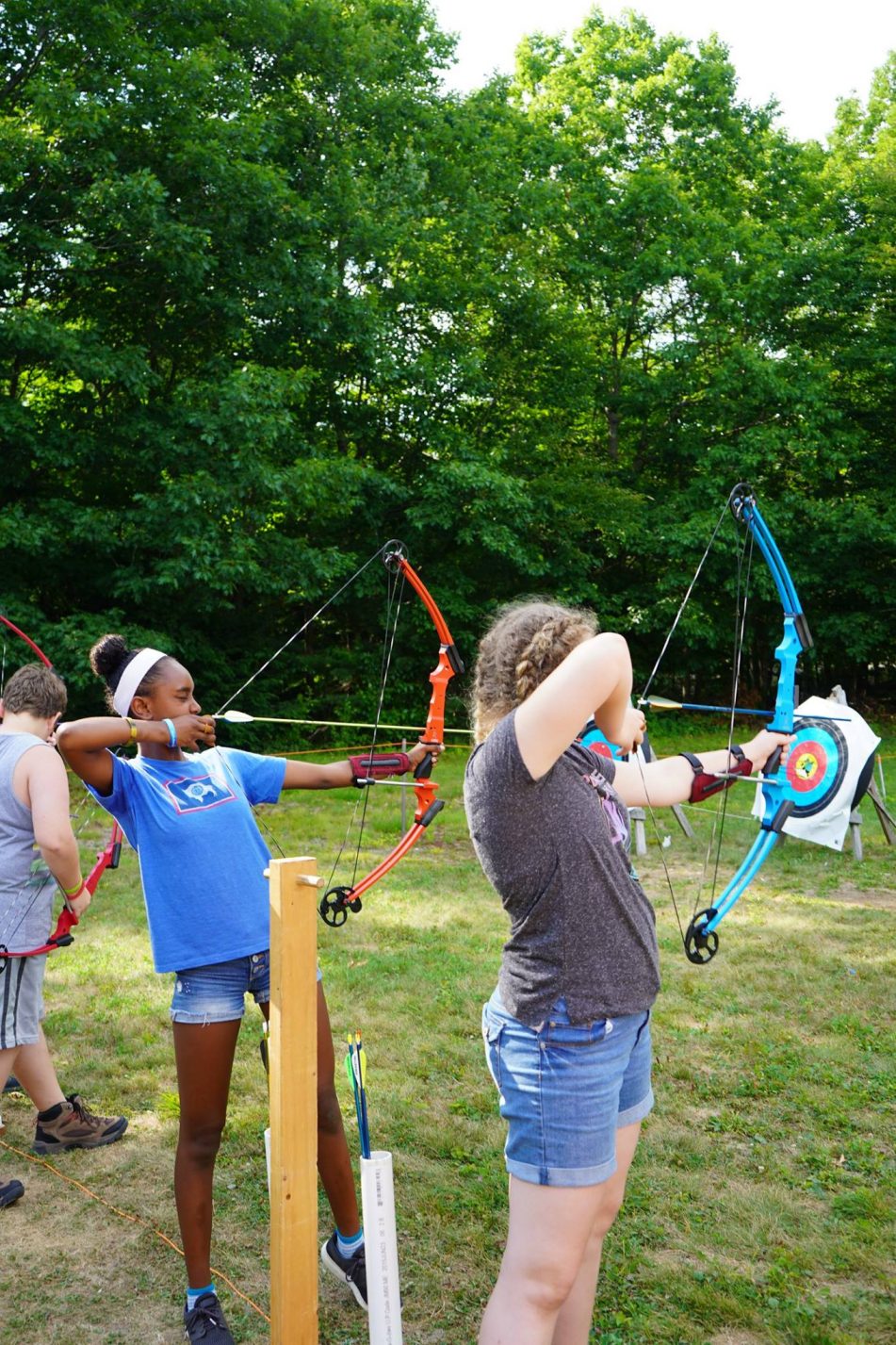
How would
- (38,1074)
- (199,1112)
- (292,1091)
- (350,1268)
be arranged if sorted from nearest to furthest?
(292,1091) < (199,1112) < (350,1268) < (38,1074)

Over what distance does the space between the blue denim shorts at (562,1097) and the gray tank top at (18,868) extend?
1736 mm

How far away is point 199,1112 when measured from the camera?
2068 millimetres

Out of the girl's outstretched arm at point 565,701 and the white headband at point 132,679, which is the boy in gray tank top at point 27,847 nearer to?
the white headband at point 132,679

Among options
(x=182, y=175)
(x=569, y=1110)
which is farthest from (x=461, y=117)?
(x=569, y=1110)

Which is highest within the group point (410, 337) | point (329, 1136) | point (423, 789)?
point (410, 337)

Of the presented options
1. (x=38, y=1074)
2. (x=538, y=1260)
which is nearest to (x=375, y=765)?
(x=538, y=1260)

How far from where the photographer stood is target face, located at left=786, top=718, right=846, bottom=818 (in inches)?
265

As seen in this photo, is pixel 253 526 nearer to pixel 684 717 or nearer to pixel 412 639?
pixel 412 639

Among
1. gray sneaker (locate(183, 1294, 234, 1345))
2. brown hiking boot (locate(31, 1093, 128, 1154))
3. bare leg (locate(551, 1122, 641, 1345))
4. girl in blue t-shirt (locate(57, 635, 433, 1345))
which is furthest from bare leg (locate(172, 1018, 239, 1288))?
brown hiking boot (locate(31, 1093, 128, 1154))

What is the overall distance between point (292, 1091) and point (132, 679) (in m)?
0.93

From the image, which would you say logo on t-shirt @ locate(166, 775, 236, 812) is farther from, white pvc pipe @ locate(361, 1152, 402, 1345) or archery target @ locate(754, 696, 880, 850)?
archery target @ locate(754, 696, 880, 850)

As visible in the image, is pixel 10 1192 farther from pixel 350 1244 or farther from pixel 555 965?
pixel 555 965

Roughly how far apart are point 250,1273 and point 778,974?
296 cm

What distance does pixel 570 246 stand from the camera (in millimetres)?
16141
